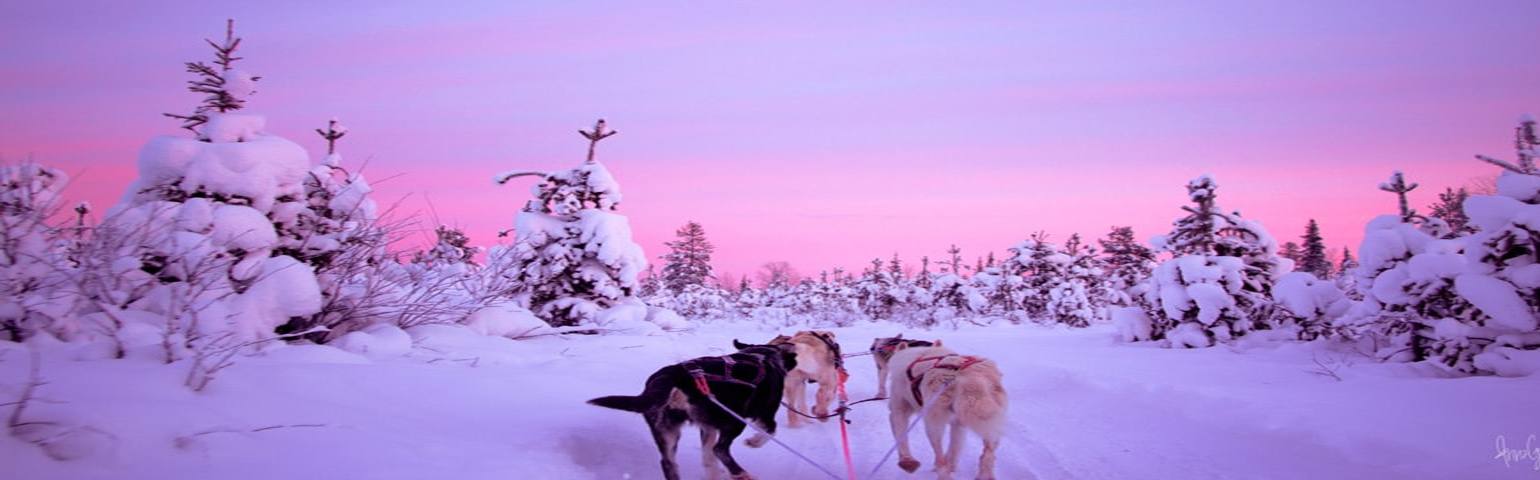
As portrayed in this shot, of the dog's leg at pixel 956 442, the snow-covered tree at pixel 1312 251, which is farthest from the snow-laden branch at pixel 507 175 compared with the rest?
the snow-covered tree at pixel 1312 251

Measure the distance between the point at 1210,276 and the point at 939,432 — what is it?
34.5ft

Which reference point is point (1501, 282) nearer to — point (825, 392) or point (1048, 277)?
point (825, 392)

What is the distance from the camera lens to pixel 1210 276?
12.0 m

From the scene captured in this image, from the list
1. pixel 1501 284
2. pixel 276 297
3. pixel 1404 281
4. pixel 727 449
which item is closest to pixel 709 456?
pixel 727 449

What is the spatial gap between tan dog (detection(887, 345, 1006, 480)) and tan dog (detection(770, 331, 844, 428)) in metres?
1.69

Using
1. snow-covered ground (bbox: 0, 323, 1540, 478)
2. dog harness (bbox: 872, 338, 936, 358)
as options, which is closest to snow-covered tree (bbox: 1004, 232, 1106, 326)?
snow-covered ground (bbox: 0, 323, 1540, 478)

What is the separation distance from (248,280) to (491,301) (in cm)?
287

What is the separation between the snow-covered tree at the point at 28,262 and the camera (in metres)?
4.71

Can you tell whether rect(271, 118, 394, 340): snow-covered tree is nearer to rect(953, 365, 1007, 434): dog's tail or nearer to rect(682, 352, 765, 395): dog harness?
rect(682, 352, 765, 395): dog harness

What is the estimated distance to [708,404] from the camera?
4.08 metres

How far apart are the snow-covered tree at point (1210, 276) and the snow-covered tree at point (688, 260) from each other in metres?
30.0

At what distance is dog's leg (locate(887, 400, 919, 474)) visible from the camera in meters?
4.75

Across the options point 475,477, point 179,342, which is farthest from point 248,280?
point 475,477

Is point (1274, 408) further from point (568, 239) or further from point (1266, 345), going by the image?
point (568, 239)
